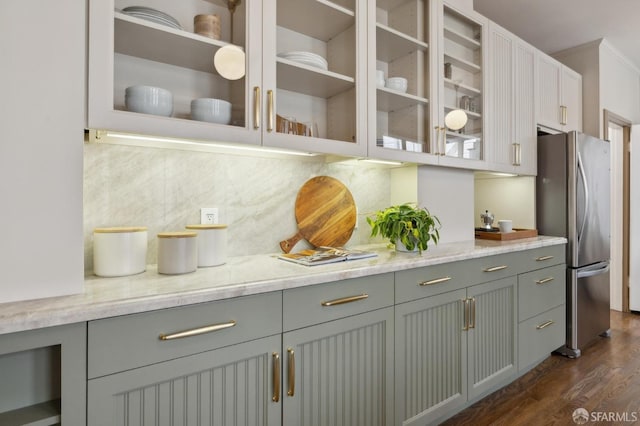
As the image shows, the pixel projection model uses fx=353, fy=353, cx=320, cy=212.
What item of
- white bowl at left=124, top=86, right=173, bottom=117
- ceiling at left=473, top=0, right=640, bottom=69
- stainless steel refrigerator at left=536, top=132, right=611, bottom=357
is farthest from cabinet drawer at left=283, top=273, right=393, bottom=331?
ceiling at left=473, top=0, right=640, bottom=69

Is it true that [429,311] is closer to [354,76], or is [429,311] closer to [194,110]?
[354,76]

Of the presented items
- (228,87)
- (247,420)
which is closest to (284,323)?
(247,420)

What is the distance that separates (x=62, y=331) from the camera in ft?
2.92

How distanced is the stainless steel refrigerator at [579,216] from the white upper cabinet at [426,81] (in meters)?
0.90

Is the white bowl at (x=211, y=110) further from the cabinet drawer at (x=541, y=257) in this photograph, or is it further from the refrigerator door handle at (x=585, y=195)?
the refrigerator door handle at (x=585, y=195)

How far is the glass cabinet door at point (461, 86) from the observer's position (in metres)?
2.22

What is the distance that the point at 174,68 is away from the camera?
142cm

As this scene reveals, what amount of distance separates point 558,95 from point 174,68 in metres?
3.28

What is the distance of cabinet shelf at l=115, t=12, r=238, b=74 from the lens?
1217 millimetres

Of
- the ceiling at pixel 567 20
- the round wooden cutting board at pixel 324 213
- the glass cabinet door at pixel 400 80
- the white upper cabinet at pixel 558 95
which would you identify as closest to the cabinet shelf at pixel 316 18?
the glass cabinet door at pixel 400 80

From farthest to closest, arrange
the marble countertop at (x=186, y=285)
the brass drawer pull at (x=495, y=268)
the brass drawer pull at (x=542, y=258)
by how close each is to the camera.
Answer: the brass drawer pull at (x=542, y=258) < the brass drawer pull at (x=495, y=268) < the marble countertop at (x=186, y=285)

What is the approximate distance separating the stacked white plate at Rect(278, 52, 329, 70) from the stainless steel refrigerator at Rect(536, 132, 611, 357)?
220 centimetres

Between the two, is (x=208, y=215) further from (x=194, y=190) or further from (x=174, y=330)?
(x=174, y=330)

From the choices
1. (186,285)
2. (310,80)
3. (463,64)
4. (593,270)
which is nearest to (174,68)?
(310,80)
